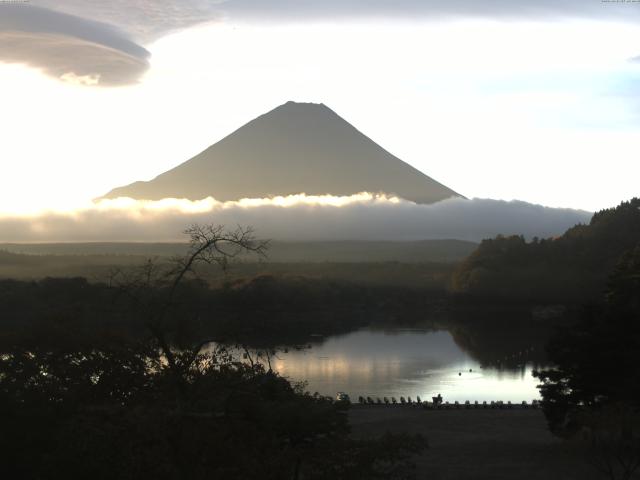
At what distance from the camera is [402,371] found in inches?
1623

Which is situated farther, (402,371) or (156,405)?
(402,371)

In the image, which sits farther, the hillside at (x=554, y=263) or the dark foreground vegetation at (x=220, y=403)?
the hillside at (x=554, y=263)

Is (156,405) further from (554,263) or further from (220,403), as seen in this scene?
(554,263)

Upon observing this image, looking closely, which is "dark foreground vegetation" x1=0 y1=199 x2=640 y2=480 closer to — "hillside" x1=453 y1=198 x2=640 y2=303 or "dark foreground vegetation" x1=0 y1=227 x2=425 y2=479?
"dark foreground vegetation" x1=0 y1=227 x2=425 y2=479

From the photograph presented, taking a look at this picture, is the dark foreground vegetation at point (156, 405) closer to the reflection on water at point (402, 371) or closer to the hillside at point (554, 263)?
the reflection on water at point (402, 371)

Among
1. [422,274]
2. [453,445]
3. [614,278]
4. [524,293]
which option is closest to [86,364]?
[453,445]

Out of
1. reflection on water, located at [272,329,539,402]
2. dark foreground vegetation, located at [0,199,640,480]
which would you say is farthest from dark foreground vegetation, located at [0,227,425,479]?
reflection on water, located at [272,329,539,402]

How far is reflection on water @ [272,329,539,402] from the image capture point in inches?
1353

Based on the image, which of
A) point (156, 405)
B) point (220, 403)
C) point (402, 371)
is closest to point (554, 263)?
point (402, 371)

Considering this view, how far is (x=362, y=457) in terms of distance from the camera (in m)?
9.24

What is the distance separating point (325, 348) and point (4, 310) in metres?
17.7

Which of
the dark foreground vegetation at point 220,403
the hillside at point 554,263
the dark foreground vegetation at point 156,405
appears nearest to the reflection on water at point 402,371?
the dark foreground vegetation at point 220,403

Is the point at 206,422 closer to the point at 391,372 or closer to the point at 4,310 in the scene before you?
the point at 391,372

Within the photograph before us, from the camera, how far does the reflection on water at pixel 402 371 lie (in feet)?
113
